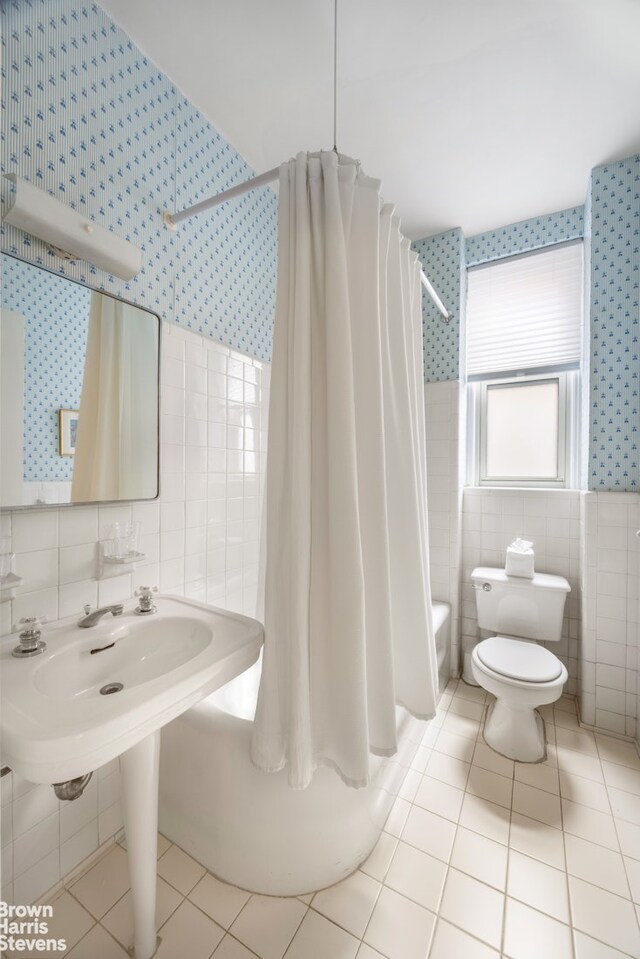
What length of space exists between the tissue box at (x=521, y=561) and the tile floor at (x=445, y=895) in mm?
887

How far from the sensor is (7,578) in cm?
89

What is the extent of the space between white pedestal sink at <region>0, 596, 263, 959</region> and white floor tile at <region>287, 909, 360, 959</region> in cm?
36

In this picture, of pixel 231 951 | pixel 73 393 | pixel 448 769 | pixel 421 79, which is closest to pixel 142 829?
pixel 231 951

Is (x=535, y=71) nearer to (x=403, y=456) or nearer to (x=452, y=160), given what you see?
(x=452, y=160)

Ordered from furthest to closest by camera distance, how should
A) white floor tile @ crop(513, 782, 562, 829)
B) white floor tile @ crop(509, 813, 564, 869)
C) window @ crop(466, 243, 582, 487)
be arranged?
window @ crop(466, 243, 582, 487) < white floor tile @ crop(513, 782, 562, 829) < white floor tile @ crop(509, 813, 564, 869)

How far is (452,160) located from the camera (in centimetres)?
175

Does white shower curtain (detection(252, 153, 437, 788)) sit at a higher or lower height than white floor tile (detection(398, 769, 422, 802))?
higher

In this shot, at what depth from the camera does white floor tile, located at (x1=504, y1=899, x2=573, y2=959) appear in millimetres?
964

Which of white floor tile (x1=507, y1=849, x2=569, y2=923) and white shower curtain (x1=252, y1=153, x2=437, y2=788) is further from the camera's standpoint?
white floor tile (x1=507, y1=849, x2=569, y2=923)

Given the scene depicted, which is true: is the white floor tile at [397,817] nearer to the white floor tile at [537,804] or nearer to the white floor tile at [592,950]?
the white floor tile at [537,804]

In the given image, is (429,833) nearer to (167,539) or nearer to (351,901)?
(351,901)

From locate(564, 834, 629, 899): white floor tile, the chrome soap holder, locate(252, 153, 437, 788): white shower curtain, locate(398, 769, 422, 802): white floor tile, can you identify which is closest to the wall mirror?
the chrome soap holder

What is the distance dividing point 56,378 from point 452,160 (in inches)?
76.2

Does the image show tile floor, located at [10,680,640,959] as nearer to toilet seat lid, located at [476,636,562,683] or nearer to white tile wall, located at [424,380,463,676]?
toilet seat lid, located at [476,636,562,683]
